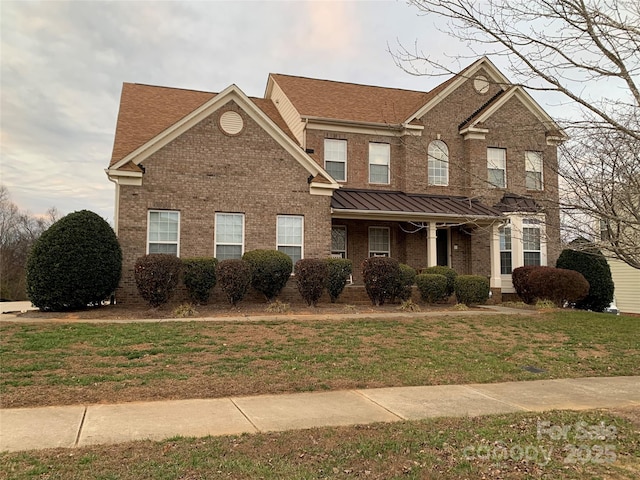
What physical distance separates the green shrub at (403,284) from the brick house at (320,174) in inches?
94.7

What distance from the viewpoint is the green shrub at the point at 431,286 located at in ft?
56.4

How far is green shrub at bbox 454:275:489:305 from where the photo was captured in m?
17.6

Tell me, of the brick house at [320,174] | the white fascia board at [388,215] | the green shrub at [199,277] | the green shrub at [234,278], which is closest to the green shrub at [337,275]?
the brick house at [320,174]

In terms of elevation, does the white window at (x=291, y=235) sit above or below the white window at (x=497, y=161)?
below

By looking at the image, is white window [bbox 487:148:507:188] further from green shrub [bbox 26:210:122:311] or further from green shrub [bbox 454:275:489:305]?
green shrub [bbox 26:210:122:311]

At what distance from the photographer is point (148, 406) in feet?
21.2

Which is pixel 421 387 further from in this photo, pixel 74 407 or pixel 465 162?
pixel 465 162

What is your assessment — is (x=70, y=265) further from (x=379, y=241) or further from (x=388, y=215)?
(x=379, y=241)

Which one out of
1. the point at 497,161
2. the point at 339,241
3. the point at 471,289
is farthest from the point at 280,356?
the point at 497,161

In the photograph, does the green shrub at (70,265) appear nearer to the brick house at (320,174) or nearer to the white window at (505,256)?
the brick house at (320,174)

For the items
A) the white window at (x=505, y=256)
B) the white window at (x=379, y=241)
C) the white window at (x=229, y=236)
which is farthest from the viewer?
the white window at (x=505, y=256)

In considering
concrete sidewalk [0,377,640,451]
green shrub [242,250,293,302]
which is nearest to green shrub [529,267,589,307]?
green shrub [242,250,293,302]

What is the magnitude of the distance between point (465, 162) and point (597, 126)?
→ 54.9 ft

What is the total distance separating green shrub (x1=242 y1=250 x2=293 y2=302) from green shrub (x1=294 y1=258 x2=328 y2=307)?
18.2 inches
